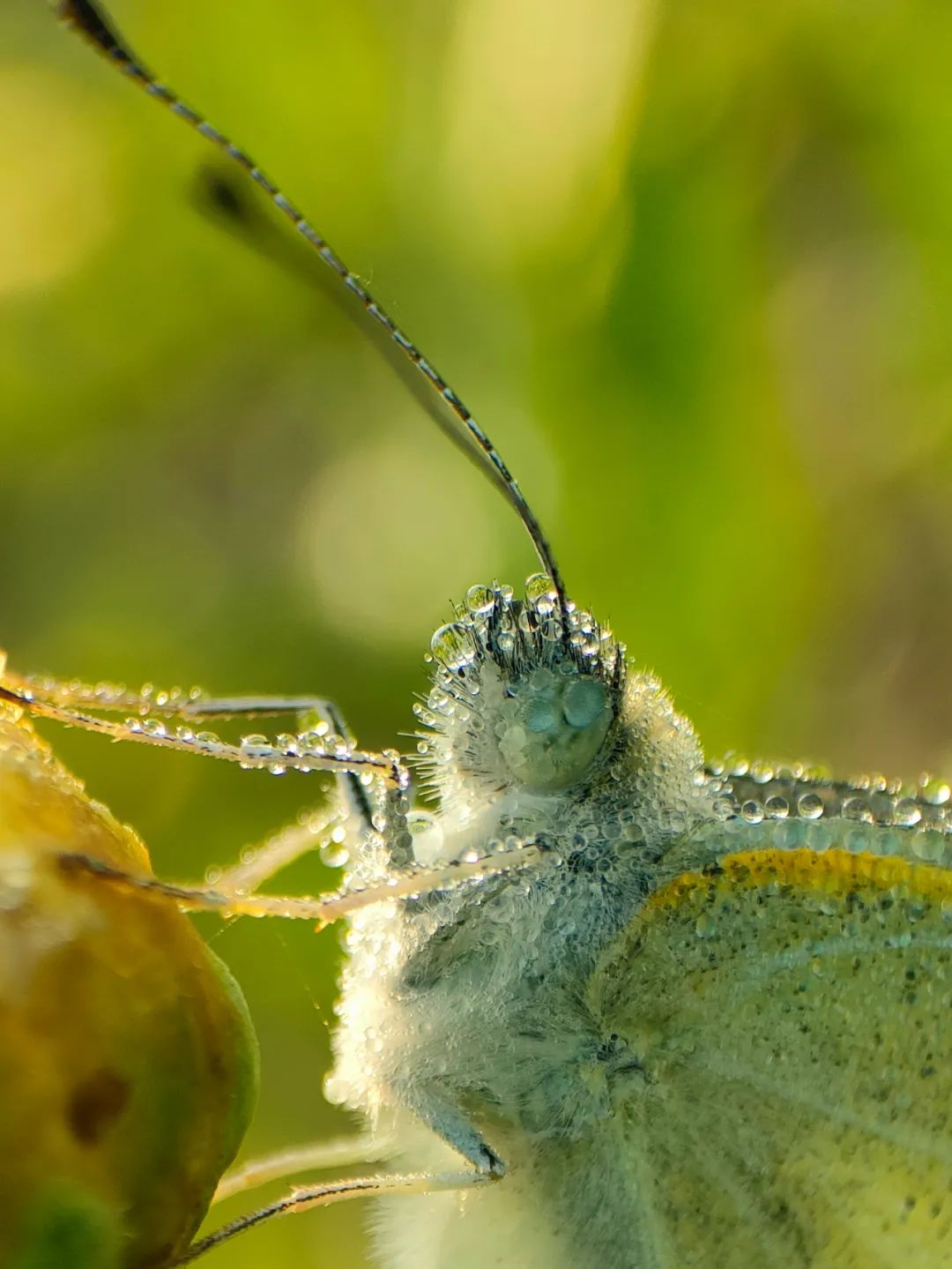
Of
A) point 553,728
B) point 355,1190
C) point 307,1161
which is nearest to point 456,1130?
point 355,1190

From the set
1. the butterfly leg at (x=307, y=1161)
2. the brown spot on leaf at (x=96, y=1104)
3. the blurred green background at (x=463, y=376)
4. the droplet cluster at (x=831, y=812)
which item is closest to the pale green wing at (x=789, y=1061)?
the droplet cluster at (x=831, y=812)

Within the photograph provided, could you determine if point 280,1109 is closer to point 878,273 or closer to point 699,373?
point 699,373

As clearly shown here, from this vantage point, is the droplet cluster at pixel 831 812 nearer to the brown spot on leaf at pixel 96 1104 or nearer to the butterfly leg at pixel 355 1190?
the butterfly leg at pixel 355 1190

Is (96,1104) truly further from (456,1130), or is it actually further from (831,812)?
(831,812)

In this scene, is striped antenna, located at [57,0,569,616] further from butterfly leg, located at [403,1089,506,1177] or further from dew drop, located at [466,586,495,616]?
butterfly leg, located at [403,1089,506,1177]

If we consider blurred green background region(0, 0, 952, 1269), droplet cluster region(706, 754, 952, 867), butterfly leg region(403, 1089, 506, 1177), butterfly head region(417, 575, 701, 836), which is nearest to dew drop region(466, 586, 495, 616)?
butterfly head region(417, 575, 701, 836)

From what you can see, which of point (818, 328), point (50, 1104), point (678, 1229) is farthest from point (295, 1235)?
point (818, 328)

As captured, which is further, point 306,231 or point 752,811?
point 752,811
